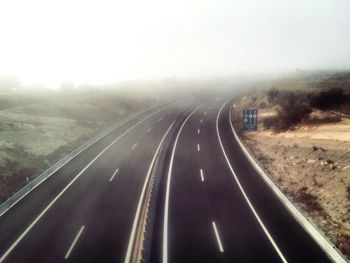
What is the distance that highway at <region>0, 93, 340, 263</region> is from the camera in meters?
15.2

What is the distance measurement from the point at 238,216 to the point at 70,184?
42.7ft

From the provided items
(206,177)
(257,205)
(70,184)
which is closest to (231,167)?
(206,177)

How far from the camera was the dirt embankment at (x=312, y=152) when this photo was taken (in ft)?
61.5

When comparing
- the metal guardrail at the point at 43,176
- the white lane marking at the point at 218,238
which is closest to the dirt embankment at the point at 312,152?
the white lane marking at the point at 218,238

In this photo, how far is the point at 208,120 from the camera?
50062 millimetres

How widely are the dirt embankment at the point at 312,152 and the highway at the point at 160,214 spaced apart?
1702mm

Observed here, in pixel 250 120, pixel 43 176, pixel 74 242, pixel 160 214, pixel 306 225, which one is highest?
pixel 250 120

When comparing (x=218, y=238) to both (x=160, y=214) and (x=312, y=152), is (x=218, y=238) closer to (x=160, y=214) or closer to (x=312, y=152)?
(x=160, y=214)

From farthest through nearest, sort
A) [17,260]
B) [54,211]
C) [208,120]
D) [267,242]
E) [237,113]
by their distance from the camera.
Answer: [237,113] < [208,120] < [54,211] < [267,242] < [17,260]

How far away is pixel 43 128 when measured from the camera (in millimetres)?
39500

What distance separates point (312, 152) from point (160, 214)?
49.3 feet

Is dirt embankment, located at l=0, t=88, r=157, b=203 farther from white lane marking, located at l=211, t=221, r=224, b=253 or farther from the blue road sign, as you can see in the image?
the blue road sign

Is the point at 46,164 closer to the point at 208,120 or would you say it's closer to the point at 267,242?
the point at 267,242

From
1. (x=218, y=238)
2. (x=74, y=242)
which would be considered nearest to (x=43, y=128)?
(x=74, y=242)
